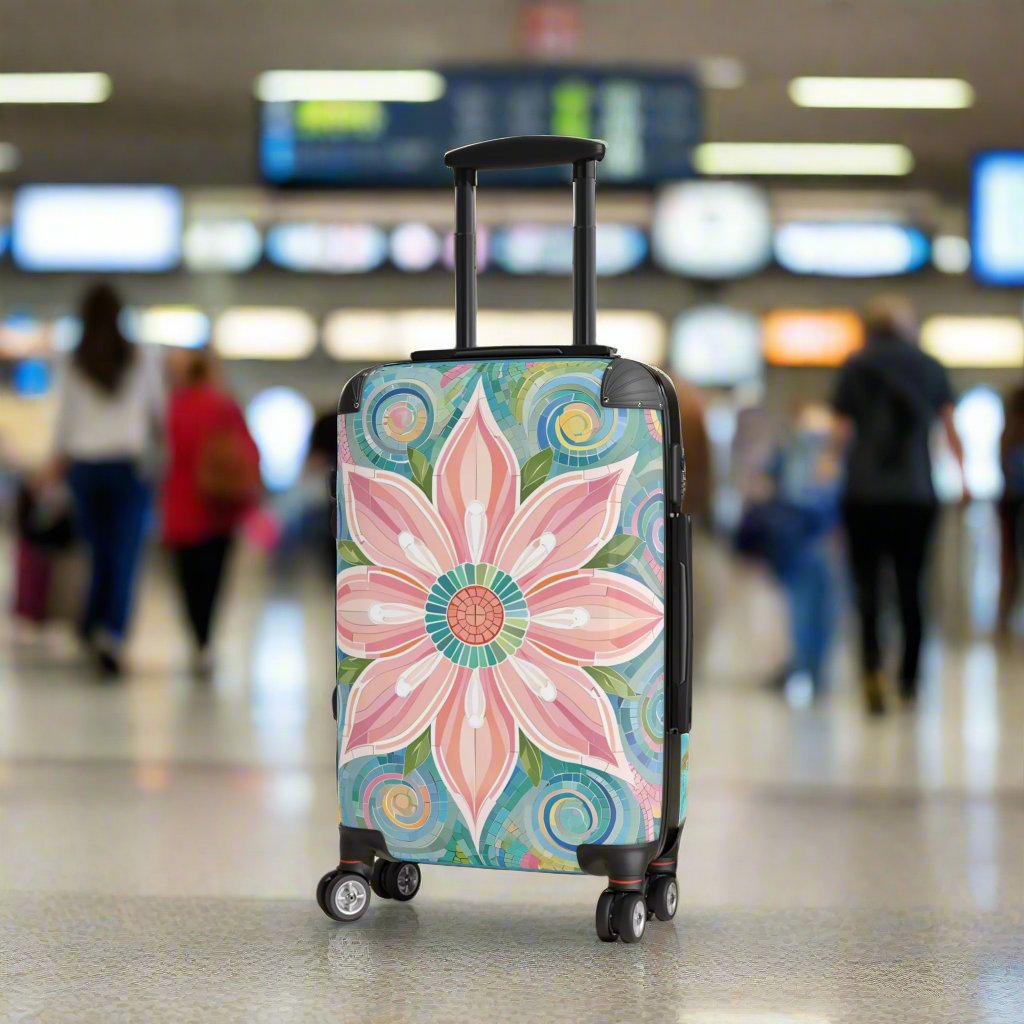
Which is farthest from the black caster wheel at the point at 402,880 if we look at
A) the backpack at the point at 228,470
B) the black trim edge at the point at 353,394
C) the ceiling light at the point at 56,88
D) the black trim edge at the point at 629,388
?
the ceiling light at the point at 56,88

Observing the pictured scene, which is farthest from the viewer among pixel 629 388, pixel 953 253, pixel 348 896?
pixel 953 253

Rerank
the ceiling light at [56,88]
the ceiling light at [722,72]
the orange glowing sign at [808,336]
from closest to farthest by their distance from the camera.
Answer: the ceiling light at [722,72]
the ceiling light at [56,88]
the orange glowing sign at [808,336]

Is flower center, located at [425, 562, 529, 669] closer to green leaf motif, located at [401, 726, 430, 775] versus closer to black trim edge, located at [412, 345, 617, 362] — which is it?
green leaf motif, located at [401, 726, 430, 775]

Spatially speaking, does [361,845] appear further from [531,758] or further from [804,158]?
[804,158]

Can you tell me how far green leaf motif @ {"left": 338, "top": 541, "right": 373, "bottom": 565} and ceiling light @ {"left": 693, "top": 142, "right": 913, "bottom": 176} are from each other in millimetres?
10957

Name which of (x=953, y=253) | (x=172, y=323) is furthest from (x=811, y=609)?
(x=172, y=323)

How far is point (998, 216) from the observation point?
8.07 metres

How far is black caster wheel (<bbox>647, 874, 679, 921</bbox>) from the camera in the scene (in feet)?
8.25

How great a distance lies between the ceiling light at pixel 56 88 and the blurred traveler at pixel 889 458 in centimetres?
768

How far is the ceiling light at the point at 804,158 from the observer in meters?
12.9

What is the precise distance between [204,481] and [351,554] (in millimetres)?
4029

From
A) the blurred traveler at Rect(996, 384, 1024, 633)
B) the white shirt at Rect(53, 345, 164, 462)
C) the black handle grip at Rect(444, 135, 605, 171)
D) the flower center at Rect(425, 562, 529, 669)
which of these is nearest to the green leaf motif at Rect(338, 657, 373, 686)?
the flower center at Rect(425, 562, 529, 669)

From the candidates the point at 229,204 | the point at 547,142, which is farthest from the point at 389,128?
the point at 229,204

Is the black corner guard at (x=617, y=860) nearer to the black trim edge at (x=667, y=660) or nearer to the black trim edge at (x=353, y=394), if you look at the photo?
the black trim edge at (x=667, y=660)
